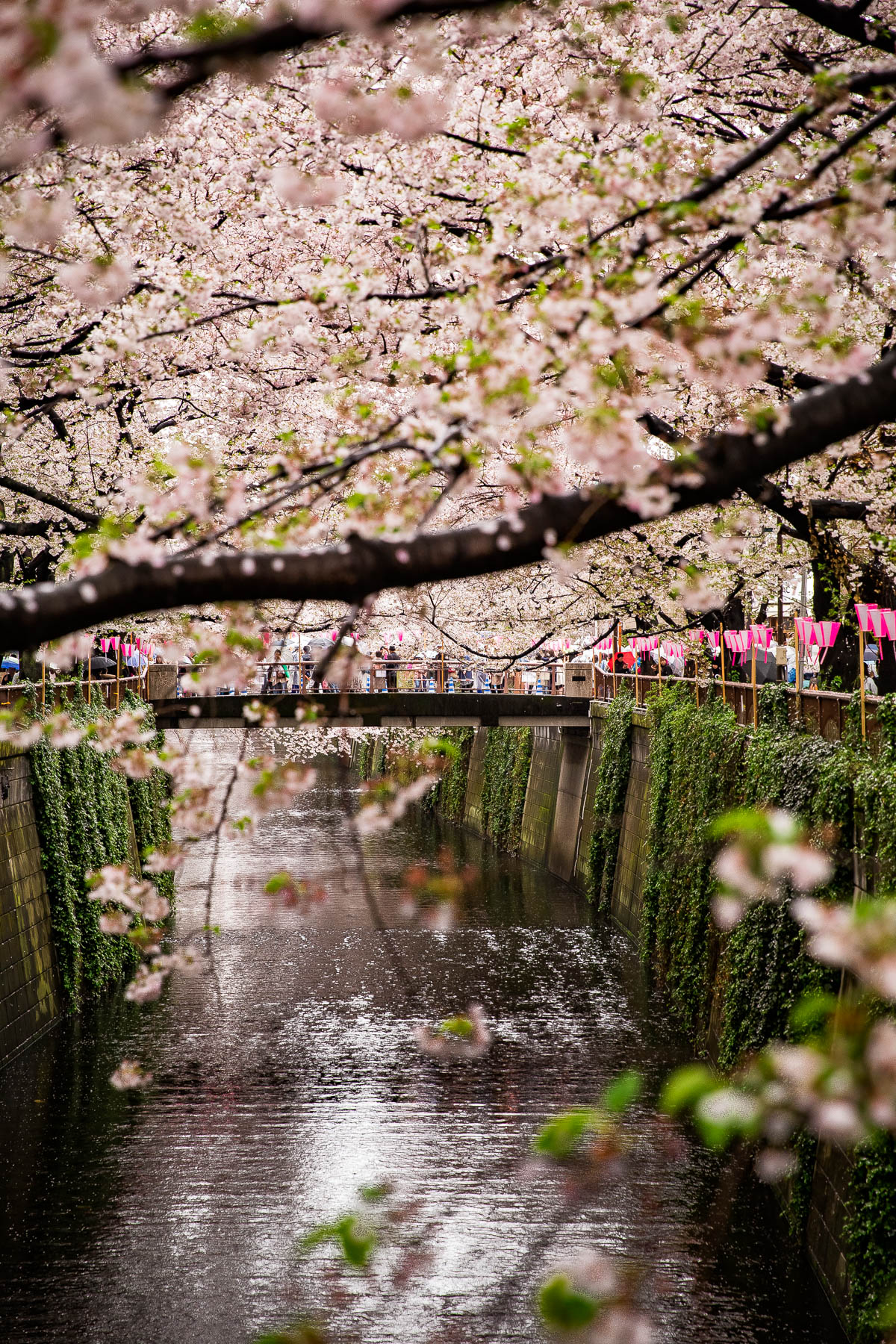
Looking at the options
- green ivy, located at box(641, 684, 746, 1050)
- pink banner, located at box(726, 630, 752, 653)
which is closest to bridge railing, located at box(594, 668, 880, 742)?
green ivy, located at box(641, 684, 746, 1050)

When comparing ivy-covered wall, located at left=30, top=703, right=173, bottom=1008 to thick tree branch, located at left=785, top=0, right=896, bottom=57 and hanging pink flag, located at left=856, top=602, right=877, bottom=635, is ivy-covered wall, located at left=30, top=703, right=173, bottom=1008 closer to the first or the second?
hanging pink flag, located at left=856, top=602, right=877, bottom=635

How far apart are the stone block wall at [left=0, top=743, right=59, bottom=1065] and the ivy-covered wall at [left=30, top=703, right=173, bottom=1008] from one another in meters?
0.16

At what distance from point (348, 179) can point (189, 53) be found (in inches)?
248

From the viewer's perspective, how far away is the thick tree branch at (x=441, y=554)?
304cm

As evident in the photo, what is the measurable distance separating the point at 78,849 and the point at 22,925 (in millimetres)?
2421

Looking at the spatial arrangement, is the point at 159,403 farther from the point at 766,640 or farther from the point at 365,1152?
the point at 365,1152

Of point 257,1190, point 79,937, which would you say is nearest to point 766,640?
point 257,1190

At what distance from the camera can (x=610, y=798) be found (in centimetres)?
2208

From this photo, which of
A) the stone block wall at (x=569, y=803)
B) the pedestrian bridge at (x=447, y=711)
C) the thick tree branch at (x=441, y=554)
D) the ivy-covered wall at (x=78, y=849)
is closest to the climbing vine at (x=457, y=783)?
the stone block wall at (x=569, y=803)

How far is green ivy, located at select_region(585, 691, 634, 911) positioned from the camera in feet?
71.9

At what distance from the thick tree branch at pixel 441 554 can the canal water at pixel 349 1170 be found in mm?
7085

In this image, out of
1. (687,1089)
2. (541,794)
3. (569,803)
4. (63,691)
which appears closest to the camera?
(687,1089)

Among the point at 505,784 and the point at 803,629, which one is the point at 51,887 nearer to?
the point at 803,629

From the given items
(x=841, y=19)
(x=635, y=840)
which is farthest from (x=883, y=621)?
(x=635, y=840)
